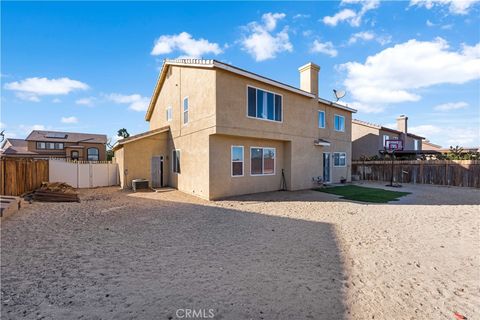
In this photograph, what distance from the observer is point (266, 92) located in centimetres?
1301

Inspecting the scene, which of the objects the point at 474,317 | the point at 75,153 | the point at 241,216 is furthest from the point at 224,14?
the point at 75,153

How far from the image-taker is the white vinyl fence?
15672 millimetres

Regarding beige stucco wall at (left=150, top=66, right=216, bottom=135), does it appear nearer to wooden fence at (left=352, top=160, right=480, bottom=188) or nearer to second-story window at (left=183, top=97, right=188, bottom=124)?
second-story window at (left=183, top=97, right=188, bottom=124)

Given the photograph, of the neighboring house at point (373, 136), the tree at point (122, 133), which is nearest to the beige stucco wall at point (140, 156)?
the neighboring house at point (373, 136)

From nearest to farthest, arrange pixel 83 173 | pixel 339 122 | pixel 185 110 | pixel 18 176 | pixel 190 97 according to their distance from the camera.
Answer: pixel 18 176 < pixel 190 97 < pixel 185 110 < pixel 83 173 < pixel 339 122

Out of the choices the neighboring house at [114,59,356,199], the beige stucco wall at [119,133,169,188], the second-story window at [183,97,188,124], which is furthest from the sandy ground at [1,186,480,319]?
the second-story window at [183,97,188,124]

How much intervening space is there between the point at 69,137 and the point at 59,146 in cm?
234

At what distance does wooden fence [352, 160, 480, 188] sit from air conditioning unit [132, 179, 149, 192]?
18867 millimetres

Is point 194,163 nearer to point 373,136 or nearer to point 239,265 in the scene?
point 239,265

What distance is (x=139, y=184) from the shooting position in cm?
1540

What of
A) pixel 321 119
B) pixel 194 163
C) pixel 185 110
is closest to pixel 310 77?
pixel 321 119

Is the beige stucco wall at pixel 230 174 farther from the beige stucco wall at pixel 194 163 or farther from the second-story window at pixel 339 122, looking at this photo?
the second-story window at pixel 339 122

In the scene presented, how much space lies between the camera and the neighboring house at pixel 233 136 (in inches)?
457

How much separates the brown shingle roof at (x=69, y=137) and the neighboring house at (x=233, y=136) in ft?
92.3
